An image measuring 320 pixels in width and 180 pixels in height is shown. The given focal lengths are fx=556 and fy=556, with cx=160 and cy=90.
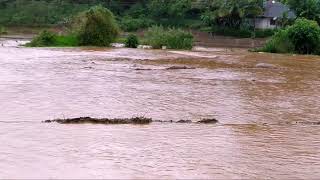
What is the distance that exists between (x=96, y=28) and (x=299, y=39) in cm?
1142

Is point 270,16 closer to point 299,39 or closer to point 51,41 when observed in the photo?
point 299,39

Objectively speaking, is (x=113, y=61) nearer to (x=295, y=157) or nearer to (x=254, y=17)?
(x=295, y=157)

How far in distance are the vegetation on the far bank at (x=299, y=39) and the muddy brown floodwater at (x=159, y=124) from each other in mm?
11149

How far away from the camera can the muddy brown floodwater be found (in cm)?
727

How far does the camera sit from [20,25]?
5056 cm

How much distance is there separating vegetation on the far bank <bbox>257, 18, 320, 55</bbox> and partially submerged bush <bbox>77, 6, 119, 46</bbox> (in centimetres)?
930

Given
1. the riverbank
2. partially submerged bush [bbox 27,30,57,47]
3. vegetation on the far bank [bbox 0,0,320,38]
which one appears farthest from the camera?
vegetation on the far bank [bbox 0,0,320,38]

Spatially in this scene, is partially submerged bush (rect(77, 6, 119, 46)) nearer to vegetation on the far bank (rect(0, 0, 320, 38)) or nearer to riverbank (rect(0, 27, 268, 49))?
riverbank (rect(0, 27, 268, 49))

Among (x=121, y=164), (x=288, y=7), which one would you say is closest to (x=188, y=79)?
(x=121, y=164)

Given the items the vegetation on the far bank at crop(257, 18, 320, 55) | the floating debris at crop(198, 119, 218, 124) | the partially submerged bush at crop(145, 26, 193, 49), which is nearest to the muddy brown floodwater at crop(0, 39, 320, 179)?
the floating debris at crop(198, 119, 218, 124)

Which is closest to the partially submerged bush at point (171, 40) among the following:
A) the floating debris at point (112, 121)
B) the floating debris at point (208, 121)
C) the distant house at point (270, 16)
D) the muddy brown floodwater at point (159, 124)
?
the muddy brown floodwater at point (159, 124)

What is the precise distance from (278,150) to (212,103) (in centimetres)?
421

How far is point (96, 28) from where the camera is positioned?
105 feet

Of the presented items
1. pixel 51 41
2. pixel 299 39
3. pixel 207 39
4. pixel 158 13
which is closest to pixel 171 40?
pixel 51 41
